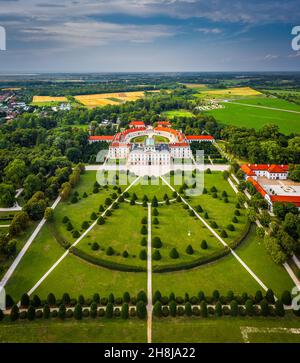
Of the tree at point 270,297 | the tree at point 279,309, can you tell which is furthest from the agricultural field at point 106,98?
the tree at point 279,309

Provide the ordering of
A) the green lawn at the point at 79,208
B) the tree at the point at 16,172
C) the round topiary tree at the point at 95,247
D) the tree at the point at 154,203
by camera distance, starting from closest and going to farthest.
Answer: the round topiary tree at the point at 95,247, the green lawn at the point at 79,208, the tree at the point at 154,203, the tree at the point at 16,172

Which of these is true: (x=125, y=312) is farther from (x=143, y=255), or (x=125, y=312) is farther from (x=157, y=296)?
(x=143, y=255)

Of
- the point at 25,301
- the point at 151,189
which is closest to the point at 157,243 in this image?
the point at 25,301

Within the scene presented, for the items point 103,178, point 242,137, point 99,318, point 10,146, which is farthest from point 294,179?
point 10,146

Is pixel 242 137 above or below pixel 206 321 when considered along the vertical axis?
above

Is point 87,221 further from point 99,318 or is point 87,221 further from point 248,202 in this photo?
point 248,202

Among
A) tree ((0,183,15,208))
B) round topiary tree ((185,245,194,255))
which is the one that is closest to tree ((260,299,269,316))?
round topiary tree ((185,245,194,255))

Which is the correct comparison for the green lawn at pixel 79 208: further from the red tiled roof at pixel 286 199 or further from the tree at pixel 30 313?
the red tiled roof at pixel 286 199
